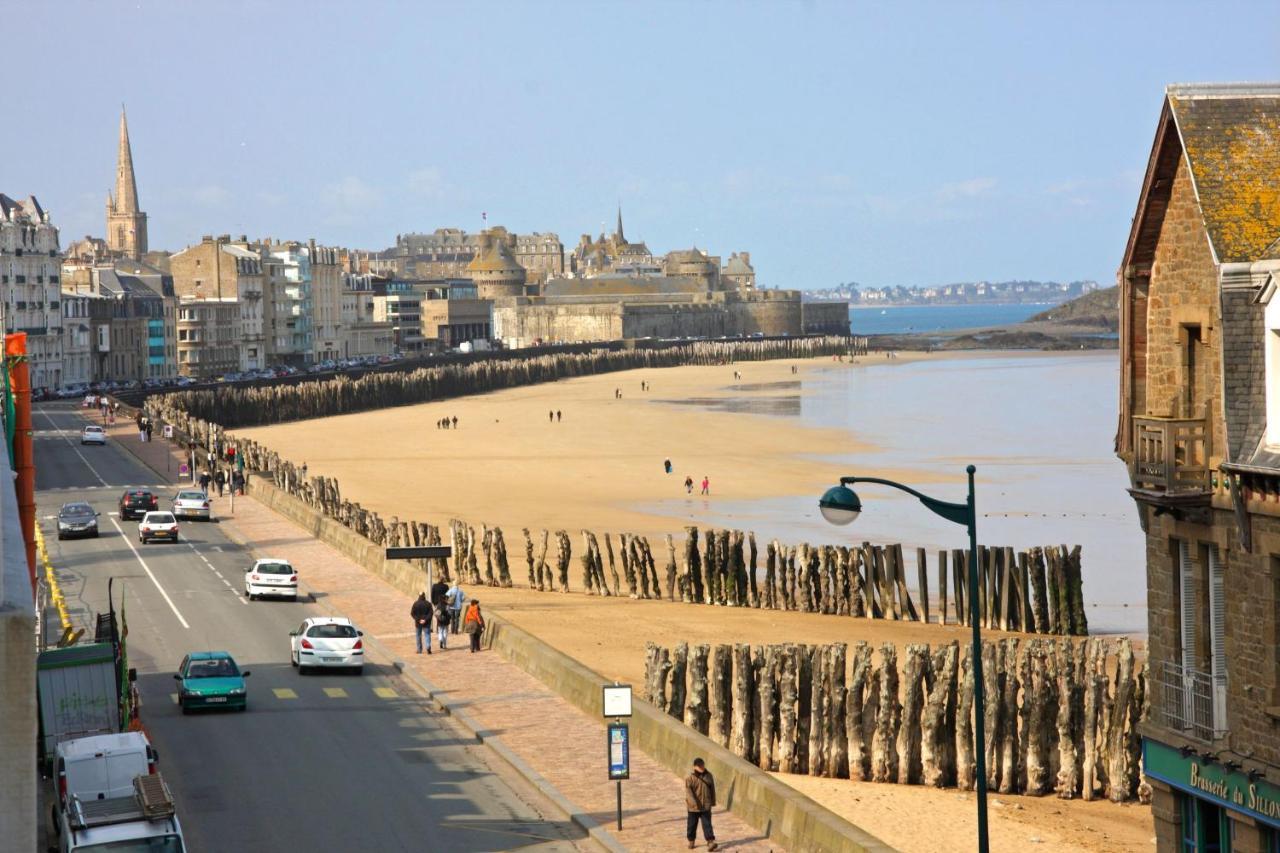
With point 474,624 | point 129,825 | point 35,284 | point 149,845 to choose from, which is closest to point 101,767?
point 129,825

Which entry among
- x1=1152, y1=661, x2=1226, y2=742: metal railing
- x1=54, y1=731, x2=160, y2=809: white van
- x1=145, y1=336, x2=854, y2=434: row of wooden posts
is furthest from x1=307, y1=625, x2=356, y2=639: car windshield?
x1=145, y1=336, x2=854, y2=434: row of wooden posts

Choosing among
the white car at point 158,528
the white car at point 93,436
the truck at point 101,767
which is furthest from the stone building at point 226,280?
the truck at point 101,767

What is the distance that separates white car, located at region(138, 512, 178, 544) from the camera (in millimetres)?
56781

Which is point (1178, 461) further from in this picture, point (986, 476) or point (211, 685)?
point (986, 476)

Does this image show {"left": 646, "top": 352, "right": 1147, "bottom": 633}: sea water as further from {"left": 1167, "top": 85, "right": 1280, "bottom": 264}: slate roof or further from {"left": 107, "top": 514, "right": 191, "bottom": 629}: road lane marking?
{"left": 1167, "top": 85, "right": 1280, "bottom": 264}: slate roof

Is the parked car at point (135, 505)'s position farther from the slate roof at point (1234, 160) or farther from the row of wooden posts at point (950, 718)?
the slate roof at point (1234, 160)

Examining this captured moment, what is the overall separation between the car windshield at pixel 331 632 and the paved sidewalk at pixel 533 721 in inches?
55.9

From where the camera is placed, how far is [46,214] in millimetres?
162625

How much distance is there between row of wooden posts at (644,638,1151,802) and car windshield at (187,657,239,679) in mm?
9038

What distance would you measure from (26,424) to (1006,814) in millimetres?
17564

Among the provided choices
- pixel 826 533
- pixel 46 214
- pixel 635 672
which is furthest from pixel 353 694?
pixel 46 214

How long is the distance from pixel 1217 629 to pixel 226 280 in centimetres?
17556

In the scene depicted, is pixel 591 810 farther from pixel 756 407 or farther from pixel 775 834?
pixel 756 407

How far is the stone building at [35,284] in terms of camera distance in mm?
144125
